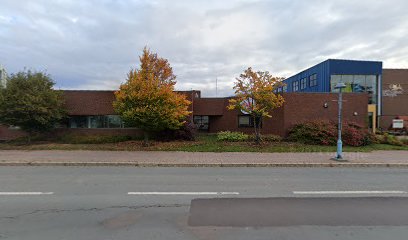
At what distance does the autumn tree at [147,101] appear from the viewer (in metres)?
14.8

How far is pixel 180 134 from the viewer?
1820cm

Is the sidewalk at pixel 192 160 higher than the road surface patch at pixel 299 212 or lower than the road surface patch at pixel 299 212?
lower

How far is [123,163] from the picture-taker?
1085 cm

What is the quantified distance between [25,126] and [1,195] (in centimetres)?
1224

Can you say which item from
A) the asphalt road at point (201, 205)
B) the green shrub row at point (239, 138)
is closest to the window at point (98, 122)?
the green shrub row at point (239, 138)

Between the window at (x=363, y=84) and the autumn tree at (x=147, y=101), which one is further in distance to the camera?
the window at (x=363, y=84)

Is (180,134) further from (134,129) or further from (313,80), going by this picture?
(313,80)

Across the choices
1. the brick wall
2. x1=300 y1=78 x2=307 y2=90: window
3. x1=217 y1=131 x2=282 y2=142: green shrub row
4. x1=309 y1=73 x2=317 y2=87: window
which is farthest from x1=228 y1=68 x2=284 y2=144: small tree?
x1=300 y1=78 x2=307 y2=90: window

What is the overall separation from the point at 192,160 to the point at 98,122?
11.2m

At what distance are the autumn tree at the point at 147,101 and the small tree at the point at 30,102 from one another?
454 centimetres

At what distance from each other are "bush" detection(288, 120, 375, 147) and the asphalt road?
7.92m

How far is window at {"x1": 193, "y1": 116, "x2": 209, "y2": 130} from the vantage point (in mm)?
24344

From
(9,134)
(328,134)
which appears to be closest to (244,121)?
(328,134)

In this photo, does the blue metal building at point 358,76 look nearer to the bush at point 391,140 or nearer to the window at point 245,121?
the bush at point 391,140
